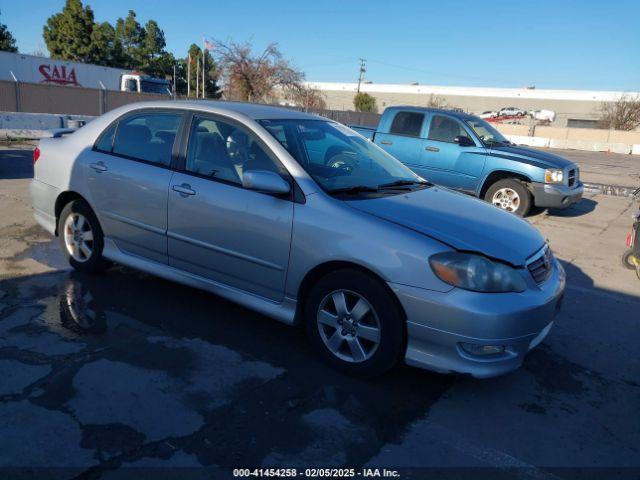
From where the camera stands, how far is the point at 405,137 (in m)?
9.73

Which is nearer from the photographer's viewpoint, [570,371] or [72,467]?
[72,467]

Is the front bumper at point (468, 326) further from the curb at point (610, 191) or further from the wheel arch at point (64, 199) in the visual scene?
the curb at point (610, 191)

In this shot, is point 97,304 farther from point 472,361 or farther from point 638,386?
point 638,386

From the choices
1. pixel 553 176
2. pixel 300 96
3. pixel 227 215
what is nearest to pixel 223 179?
pixel 227 215

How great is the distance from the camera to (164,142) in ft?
13.8

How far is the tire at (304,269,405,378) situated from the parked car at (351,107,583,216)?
6.37m

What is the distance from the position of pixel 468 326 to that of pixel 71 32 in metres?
54.7

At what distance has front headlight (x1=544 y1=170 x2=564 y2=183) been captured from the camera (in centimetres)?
866

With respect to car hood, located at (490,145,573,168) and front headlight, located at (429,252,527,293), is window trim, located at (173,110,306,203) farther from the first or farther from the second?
car hood, located at (490,145,573,168)

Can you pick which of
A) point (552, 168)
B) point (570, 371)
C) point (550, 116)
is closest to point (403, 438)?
point (570, 371)

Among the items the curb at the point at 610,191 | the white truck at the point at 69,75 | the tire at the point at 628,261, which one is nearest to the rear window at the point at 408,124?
the tire at the point at 628,261

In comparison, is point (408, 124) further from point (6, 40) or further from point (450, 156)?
point (6, 40)

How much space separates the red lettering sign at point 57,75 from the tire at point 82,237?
28.7 m

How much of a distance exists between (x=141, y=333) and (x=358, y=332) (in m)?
1.63
